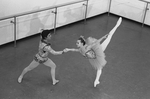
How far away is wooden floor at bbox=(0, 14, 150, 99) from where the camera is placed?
4.93 metres

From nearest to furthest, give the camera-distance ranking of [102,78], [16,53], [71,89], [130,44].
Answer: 1. [71,89]
2. [102,78]
3. [16,53]
4. [130,44]

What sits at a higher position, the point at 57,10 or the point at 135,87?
the point at 57,10

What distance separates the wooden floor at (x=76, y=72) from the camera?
493cm

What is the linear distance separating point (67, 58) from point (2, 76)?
169 centimetres

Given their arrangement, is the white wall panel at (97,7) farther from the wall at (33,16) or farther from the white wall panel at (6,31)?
the white wall panel at (6,31)

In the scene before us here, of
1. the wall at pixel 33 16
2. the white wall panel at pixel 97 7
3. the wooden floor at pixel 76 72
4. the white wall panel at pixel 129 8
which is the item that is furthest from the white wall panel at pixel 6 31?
the white wall panel at pixel 129 8

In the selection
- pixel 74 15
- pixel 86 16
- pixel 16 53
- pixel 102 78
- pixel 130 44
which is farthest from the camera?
Answer: pixel 86 16

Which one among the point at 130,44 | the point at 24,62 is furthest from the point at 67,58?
the point at 130,44

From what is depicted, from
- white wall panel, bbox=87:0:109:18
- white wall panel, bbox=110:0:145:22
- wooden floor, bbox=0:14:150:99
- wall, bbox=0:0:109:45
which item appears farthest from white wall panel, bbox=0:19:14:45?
white wall panel, bbox=110:0:145:22

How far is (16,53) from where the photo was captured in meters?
6.16

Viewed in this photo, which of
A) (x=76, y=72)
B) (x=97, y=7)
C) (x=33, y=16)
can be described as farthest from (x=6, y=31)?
(x=97, y=7)

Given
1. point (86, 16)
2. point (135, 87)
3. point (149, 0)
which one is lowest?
point (135, 87)

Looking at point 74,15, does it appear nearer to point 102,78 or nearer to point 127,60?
point 127,60

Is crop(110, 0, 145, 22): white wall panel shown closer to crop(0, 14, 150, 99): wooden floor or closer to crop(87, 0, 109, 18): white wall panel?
crop(87, 0, 109, 18): white wall panel
